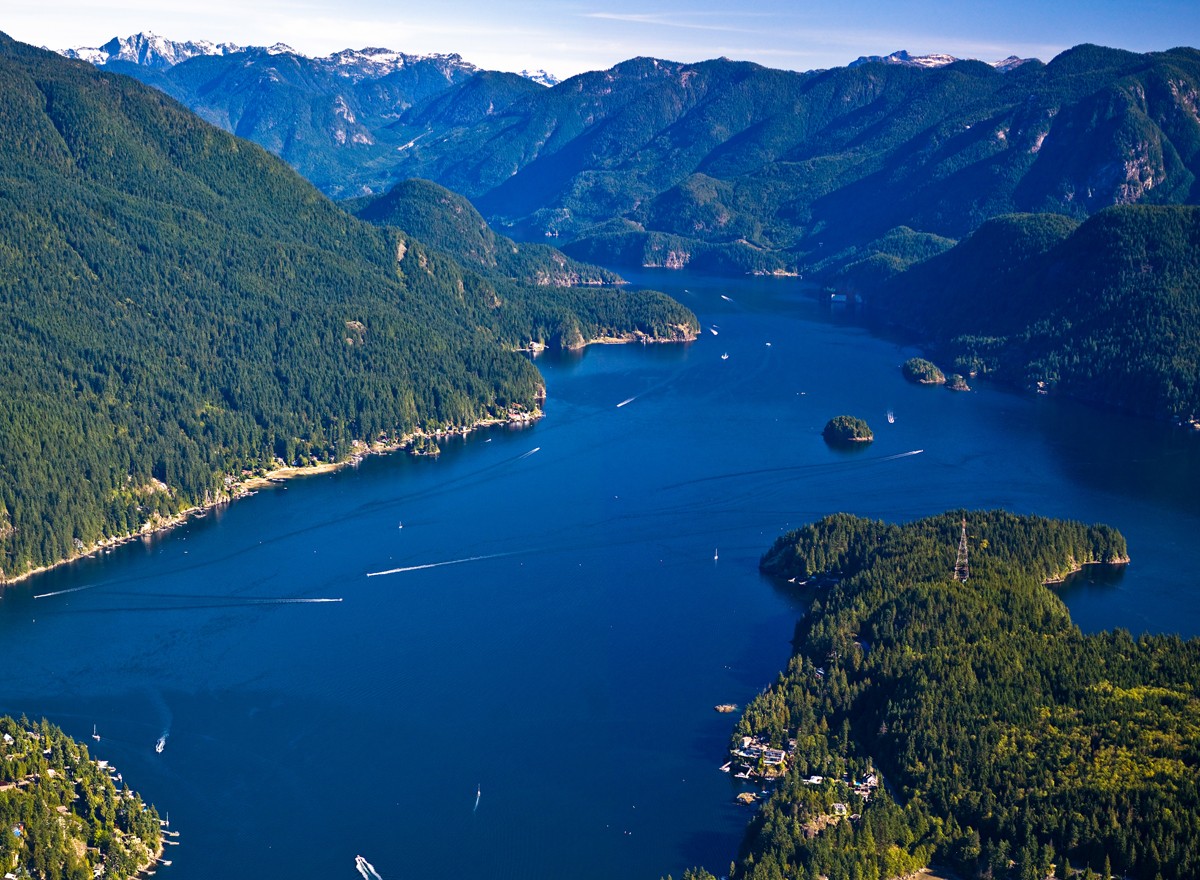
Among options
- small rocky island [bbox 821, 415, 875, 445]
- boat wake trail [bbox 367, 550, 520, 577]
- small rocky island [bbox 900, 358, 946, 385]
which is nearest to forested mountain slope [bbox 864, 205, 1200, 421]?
small rocky island [bbox 900, 358, 946, 385]

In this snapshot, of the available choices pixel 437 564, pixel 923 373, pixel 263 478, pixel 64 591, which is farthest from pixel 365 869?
pixel 923 373

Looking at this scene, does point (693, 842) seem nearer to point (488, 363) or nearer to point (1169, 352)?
point (488, 363)

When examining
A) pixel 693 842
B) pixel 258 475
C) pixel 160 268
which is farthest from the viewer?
pixel 160 268

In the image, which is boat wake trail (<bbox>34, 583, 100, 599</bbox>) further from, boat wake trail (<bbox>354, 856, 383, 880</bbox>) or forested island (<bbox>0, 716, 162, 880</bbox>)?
boat wake trail (<bbox>354, 856, 383, 880</bbox>)

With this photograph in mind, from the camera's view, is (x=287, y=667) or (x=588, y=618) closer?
(x=287, y=667)

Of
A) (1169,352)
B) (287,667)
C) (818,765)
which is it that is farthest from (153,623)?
(1169,352)

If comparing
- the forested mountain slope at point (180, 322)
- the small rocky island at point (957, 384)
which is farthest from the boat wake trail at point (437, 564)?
the small rocky island at point (957, 384)
